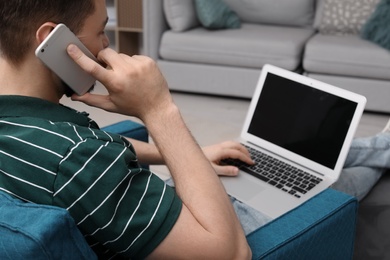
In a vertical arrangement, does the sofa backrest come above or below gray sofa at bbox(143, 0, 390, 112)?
above

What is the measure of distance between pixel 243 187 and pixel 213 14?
7.50 feet

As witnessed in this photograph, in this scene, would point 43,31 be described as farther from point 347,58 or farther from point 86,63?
point 347,58

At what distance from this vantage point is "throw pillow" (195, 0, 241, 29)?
3572 mm

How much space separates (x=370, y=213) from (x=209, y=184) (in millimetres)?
703

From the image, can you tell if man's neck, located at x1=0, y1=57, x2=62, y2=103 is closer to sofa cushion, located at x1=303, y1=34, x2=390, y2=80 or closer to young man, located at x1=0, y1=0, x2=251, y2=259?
young man, located at x1=0, y1=0, x2=251, y2=259

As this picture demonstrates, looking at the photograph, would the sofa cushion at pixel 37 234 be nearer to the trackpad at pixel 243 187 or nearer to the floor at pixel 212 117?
the trackpad at pixel 243 187

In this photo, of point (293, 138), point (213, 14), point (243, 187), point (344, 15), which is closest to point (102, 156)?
point (243, 187)

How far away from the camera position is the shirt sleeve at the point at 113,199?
0.88 m

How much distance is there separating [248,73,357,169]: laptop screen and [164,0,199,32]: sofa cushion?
1956 millimetres

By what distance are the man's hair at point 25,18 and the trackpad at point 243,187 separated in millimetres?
635

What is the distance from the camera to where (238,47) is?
3461mm

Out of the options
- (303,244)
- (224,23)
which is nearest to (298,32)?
(224,23)

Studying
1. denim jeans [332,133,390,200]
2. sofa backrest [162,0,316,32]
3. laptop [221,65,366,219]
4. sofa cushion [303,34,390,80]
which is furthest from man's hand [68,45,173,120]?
sofa backrest [162,0,316,32]

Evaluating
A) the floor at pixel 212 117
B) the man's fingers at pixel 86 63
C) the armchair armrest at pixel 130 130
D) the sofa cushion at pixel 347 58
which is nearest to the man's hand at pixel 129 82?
the man's fingers at pixel 86 63
